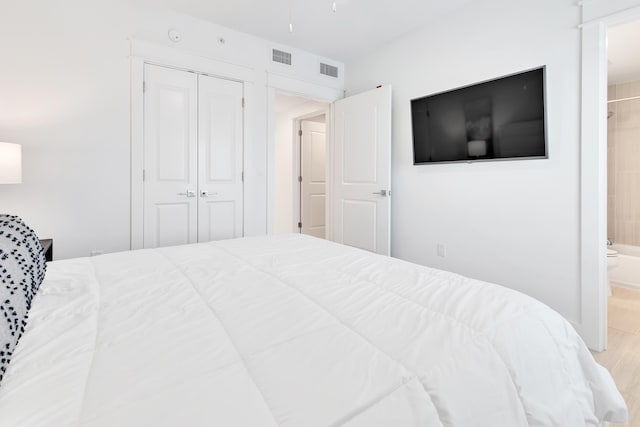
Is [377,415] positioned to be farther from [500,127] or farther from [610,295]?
[610,295]

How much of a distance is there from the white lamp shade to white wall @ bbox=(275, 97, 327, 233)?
3.57 m

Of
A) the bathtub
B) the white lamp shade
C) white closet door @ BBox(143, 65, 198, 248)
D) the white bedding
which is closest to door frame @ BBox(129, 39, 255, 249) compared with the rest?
white closet door @ BBox(143, 65, 198, 248)

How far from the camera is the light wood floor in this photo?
163 cm

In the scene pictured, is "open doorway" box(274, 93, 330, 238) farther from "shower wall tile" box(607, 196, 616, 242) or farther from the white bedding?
the white bedding

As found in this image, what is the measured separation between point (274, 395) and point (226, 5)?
3.17 metres

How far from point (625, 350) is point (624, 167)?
2.92 m

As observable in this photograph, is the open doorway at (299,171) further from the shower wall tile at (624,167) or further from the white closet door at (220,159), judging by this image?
the shower wall tile at (624,167)

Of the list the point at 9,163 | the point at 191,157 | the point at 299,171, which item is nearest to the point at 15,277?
the point at 9,163

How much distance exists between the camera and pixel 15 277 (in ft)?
2.91

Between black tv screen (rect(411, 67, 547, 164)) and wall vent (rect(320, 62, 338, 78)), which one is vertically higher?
wall vent (rect(320, 62, 338, 78))

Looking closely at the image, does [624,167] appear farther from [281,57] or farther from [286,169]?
[286,169]

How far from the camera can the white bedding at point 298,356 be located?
54cm

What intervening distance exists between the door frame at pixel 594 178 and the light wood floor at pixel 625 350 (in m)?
0.11

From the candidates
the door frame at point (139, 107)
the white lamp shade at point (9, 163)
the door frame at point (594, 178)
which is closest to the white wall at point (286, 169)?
the door frame at point (139, 107)
